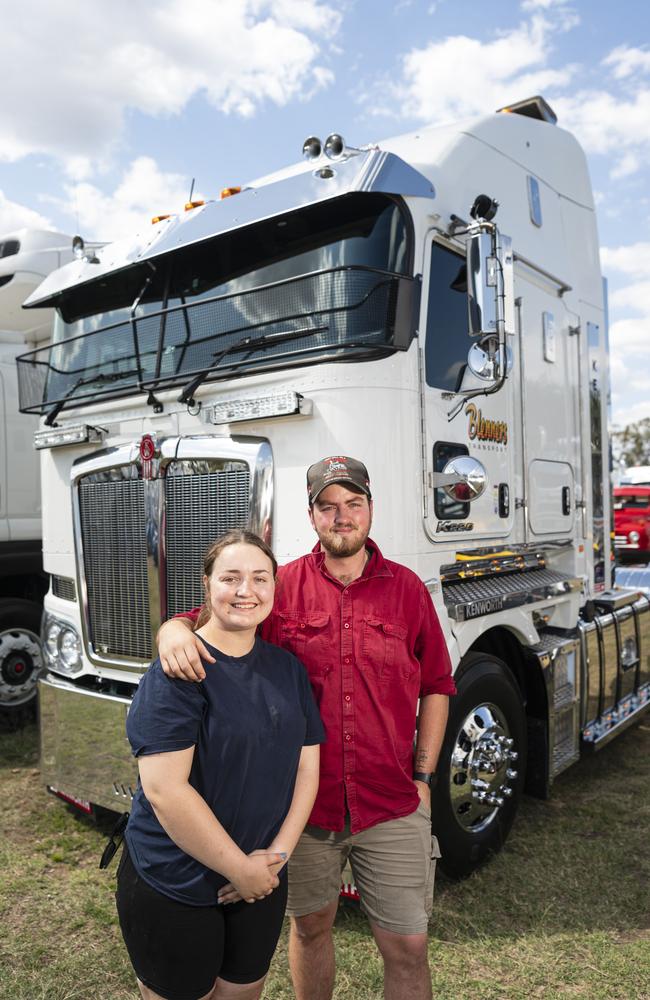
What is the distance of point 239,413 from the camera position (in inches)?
126

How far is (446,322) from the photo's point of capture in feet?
11.0

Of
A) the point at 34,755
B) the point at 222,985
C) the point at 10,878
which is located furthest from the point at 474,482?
the point at 34,755

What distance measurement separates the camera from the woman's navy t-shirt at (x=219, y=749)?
5.92ft

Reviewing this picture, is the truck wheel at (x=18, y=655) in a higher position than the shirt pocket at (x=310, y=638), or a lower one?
lower

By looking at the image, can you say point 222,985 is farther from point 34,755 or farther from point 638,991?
point 34,755

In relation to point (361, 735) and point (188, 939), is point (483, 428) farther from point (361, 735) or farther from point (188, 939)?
point (188, 939)

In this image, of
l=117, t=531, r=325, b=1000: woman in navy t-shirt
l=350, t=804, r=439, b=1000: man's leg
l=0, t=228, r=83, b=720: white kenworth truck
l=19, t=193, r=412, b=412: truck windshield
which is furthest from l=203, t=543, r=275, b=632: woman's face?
l=0, t=228, r=83, b=720: white kenworth truck

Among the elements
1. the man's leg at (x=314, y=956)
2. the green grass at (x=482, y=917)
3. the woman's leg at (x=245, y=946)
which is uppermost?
the woman's leg at (x=245, y=946)

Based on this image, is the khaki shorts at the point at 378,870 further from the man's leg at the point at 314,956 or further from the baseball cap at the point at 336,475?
the baseball cap at the point at 336,475

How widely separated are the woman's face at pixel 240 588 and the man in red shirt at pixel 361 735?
310 mm

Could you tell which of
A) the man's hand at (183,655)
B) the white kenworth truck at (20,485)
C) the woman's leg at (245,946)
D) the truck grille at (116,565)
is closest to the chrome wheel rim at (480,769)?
the truck grille at (116,565)

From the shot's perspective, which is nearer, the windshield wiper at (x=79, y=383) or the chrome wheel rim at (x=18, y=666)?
the windshield wiper at (x=79, y=383)

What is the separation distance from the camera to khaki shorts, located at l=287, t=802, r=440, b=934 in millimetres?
2219

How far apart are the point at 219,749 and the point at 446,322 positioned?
7.08 feet
